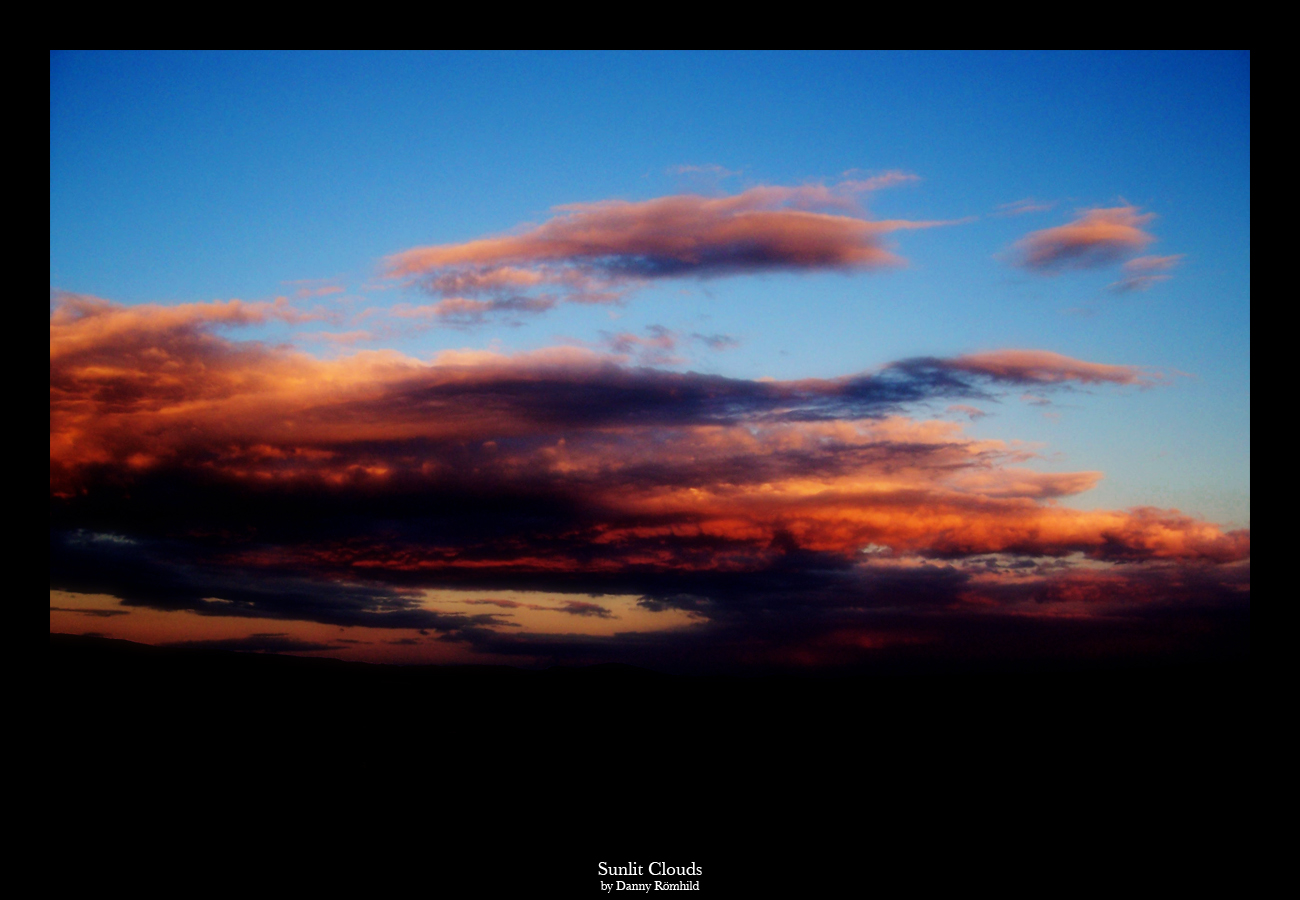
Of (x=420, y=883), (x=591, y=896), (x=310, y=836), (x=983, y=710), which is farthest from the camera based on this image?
(x=983, y=710)

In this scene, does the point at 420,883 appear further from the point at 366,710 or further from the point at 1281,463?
the point at 1281,463

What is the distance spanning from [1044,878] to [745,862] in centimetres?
333

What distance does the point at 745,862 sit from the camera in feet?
32.5

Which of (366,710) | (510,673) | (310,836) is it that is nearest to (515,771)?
(310,836)

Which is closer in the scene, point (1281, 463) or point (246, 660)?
point (1281, 463)

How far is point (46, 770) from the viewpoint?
21.0ft

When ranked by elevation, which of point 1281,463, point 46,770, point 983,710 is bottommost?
point 983,710

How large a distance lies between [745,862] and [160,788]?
8.24m

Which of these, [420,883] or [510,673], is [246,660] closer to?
[510,673]
